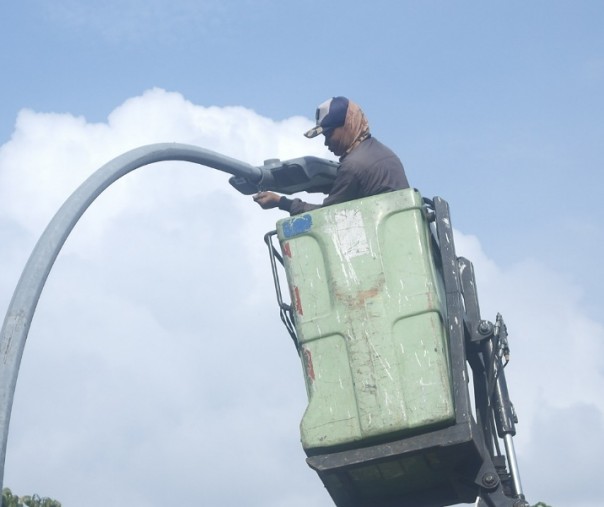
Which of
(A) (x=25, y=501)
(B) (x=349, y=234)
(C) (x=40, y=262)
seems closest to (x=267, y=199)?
(B) (x=349, y=234)

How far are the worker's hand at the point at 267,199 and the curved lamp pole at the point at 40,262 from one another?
0.95m

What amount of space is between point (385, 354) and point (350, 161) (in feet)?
4.21

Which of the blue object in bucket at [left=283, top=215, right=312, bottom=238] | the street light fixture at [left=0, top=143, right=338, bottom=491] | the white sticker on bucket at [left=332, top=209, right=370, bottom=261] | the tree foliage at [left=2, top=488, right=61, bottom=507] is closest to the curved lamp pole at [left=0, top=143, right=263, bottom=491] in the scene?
the street light fixture at [left=0, top=143, right=338, bottom=491]

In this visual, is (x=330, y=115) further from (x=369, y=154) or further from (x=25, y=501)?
(x=25, y=501)

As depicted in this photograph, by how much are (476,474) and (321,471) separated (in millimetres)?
885

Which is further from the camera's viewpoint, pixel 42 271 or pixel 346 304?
pixel 346 304

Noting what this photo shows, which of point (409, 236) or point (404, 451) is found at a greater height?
point (409, 236)

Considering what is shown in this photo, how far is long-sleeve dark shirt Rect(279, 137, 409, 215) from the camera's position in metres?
6.71

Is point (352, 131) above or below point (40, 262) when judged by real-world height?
above

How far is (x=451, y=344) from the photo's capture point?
243 inches

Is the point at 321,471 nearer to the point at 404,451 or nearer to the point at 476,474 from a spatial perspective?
the point at 404,451

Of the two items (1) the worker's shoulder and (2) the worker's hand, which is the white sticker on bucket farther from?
(2) the worker's hand

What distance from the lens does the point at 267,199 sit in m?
7.38

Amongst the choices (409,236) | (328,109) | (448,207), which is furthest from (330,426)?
(328,109)
